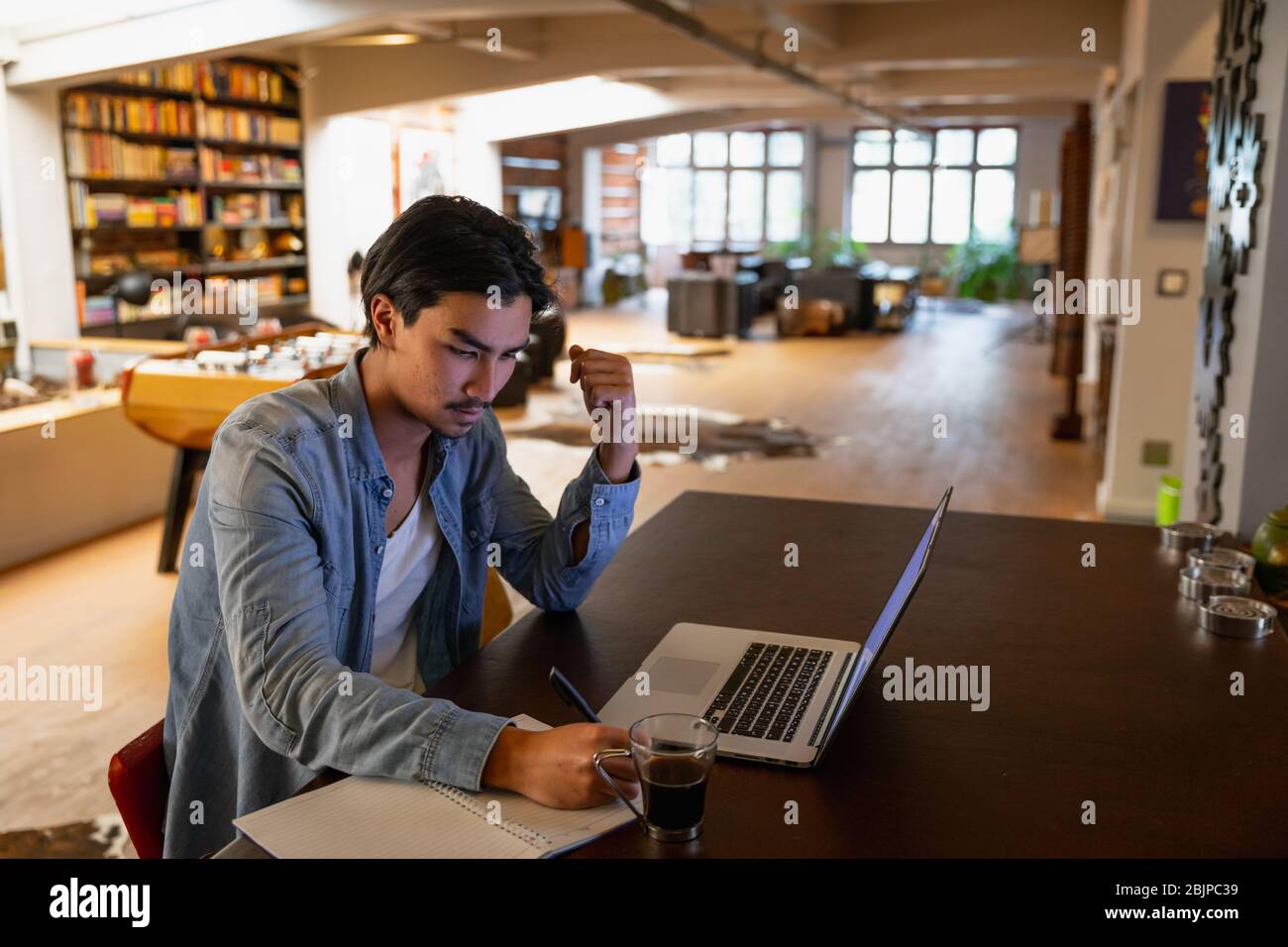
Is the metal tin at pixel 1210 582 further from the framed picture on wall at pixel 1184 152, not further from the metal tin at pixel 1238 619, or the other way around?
the framed picture on wall at pixel 1184 152

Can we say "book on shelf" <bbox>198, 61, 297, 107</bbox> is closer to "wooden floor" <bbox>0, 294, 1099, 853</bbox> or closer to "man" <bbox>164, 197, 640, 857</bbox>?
"wooden floor" <bbox>0, 294, 1099, 853</bbox>

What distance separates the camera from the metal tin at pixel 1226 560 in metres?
2.03

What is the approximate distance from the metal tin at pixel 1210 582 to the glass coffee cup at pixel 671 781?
113 centimetres

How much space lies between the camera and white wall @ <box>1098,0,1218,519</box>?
5.43 meters

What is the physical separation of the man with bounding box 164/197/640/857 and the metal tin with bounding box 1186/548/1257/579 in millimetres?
998

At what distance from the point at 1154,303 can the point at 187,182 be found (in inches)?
293

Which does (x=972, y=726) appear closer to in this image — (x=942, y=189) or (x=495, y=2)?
(x=495, y=2)

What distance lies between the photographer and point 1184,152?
5.45 m

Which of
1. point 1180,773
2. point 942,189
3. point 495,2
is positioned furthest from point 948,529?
point 942,189

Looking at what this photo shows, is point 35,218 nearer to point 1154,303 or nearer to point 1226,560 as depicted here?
point 1154,303

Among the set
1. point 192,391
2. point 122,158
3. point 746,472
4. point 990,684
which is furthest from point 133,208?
point 990,684

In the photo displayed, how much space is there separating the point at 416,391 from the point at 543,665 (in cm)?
43

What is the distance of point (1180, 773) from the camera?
1.38 metres

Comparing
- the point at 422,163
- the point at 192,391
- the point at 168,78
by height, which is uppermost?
the point at 168,78
